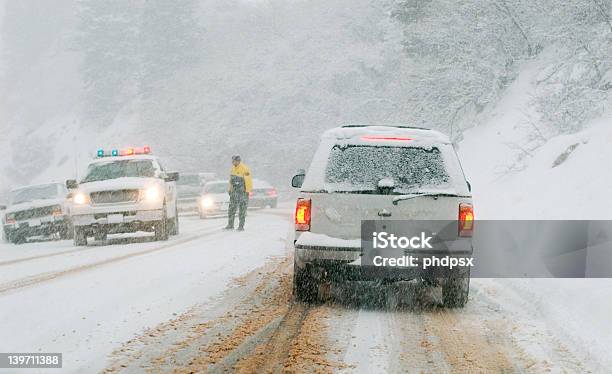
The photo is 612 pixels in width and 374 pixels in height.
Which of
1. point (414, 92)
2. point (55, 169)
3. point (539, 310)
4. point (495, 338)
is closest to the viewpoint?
point (495, 338)

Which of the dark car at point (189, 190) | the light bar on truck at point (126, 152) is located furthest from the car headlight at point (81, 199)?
the dark car at point (189, 190)

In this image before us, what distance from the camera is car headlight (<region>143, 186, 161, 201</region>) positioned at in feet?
50.4

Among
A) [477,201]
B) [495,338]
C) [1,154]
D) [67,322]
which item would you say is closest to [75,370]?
[67,322]

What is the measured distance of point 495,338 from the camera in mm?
6277

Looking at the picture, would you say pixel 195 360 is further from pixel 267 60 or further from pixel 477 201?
pixel 267 60

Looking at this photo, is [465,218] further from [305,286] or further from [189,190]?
[189,190]

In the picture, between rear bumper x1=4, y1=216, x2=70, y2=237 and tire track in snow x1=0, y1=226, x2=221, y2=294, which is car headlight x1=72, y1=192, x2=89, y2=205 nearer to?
tire track in snow x1=0, y1=226, x2=221, y2=294

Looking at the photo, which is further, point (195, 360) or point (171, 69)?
point (171, 69)

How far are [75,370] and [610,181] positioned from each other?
9.71 meters

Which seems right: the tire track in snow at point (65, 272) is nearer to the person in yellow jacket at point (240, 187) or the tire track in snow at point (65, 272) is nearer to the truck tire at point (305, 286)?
the truck tire at point (305, 286)

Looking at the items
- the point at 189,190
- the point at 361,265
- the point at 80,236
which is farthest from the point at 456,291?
the point at 189,190

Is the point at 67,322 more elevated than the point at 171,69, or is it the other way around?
the point at 171,69

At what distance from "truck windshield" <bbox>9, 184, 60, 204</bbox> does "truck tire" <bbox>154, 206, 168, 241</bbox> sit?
5.83 meters

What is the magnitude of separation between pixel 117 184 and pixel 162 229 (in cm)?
132
